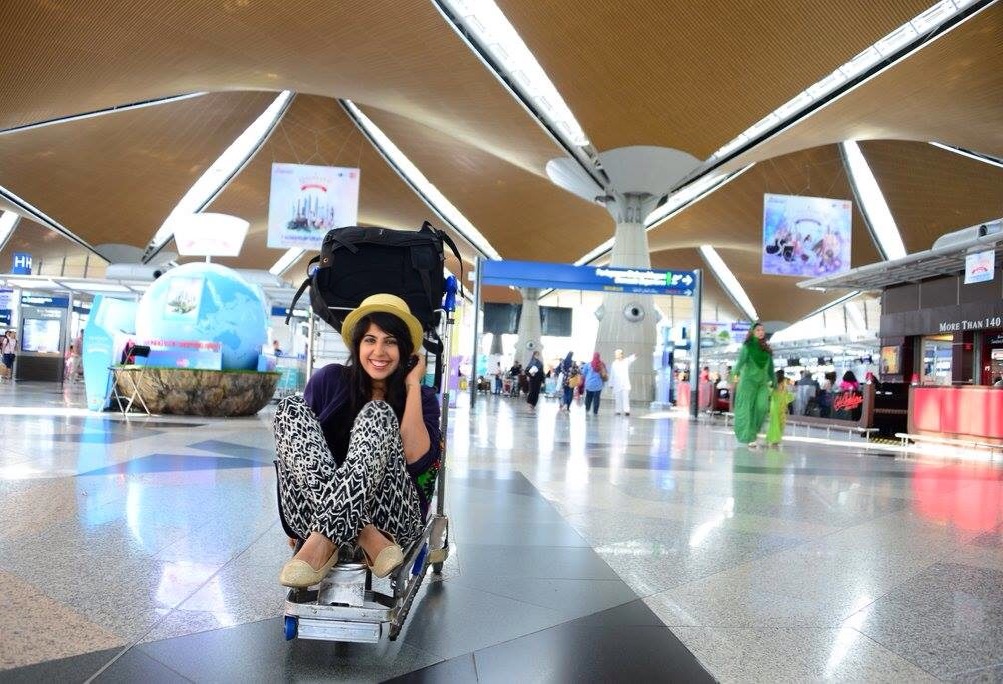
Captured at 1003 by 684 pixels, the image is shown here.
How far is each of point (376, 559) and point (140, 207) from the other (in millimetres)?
38962

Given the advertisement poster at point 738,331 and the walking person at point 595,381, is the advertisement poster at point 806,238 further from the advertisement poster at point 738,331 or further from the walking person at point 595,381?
the advertisement poster at point 738,331

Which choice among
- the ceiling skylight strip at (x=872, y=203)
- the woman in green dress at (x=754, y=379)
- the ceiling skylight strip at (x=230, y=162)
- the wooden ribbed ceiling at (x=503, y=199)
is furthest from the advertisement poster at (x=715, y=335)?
the woman in green dress at (x=754, y=379)

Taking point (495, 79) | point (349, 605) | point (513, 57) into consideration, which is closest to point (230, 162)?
point (495, 79)

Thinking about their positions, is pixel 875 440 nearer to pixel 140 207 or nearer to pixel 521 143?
pixel 521 143

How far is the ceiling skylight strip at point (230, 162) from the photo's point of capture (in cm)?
3142

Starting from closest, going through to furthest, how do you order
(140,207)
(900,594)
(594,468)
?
(900,594), (594,468), (140,207)

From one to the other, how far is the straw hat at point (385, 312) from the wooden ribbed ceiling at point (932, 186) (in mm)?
30409

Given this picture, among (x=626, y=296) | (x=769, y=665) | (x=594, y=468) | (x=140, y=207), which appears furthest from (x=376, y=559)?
(x=140, y=207)

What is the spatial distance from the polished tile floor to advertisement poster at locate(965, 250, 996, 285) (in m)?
10.2

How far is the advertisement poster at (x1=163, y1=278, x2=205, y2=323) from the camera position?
11.7 meters

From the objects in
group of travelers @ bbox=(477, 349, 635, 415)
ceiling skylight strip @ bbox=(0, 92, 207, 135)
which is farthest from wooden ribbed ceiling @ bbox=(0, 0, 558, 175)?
group of travelers @ bbox=(477, 349, 635, 415)

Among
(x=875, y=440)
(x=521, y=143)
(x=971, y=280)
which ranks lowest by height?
(x=875, y=440)

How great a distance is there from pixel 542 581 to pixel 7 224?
1864 inches

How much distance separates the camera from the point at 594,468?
7262 millimetres
